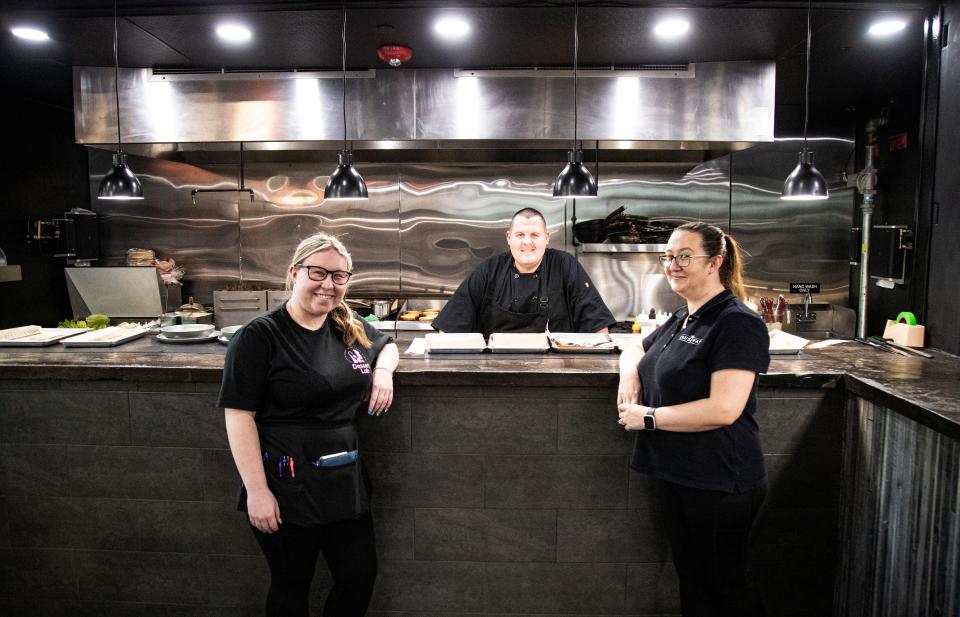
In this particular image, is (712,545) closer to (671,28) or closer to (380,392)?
(380,392)

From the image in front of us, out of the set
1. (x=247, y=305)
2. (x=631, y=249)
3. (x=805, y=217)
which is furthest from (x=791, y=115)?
(x=247, y=305)

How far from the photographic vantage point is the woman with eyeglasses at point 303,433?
190cm

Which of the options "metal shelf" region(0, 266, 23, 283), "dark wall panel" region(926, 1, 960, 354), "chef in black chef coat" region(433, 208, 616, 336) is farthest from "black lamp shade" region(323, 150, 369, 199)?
"metal shelf" region(0, 266, 23, 283)

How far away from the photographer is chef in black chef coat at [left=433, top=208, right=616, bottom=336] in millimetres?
3582

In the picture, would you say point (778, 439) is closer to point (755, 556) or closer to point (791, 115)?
point (755, 556)

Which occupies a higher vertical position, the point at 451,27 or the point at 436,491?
the point at 451,27

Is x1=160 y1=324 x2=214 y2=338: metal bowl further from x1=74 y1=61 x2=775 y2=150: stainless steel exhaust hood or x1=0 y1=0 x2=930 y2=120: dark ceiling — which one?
x1=74 y1=61 x2=775 y2=150: stainless steel exhaust hood

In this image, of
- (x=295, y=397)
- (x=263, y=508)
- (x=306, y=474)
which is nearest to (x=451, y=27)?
(x=295, y=397)

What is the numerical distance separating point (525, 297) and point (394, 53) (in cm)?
176

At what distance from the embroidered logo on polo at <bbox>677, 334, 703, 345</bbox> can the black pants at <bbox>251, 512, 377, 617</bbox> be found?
1205 mm

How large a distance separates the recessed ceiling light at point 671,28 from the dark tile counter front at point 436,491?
2039 mm

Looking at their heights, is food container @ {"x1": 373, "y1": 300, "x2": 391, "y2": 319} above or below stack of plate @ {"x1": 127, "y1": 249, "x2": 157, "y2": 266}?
below

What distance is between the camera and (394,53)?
13.0ft

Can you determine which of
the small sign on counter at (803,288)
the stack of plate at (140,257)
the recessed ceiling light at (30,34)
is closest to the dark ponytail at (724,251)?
the recessed ceiling light at (30,34)
